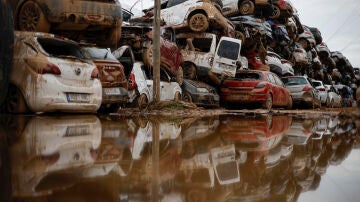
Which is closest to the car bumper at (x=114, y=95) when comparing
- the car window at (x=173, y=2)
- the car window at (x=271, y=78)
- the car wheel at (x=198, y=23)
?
the car wheel at (x=198, y=23)

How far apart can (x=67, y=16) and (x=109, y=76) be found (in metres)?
1.39

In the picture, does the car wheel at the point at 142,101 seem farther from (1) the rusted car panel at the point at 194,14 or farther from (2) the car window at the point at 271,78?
(2) the car window at the point at 271,78

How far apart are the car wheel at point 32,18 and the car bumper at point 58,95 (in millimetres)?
1626

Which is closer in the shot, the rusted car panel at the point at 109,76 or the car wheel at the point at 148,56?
the rusted car panel at the point at 109,76

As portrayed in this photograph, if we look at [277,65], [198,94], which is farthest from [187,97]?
[277,65]

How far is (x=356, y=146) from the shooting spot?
4254 millimetres

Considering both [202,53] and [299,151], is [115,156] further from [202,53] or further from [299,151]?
[202,53]

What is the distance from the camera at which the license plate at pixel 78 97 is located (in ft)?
21.2

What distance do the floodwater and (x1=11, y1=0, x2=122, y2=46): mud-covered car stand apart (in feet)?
11.5

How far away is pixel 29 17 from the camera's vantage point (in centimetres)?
764

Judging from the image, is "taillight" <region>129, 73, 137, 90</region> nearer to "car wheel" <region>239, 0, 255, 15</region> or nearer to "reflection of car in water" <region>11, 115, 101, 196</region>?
"reflection of car in water" <region>11, 115, 101, 196</region>

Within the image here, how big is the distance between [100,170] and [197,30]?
38.2 feet

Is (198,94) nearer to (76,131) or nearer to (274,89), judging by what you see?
(274,89)

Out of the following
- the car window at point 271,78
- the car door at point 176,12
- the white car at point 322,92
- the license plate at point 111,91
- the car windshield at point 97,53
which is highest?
the car door at point 176,12
